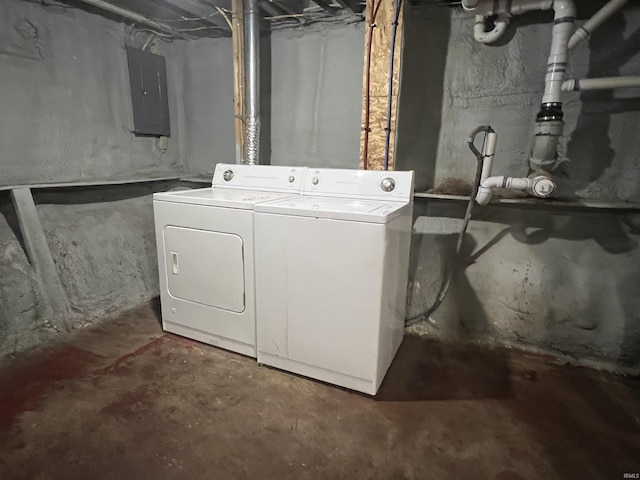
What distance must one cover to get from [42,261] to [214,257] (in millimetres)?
1133

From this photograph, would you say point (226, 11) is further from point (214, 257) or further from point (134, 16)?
point (214, 257)

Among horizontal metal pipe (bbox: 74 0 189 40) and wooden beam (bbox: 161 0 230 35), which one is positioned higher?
wooden beam (bbox: 161 0 230 35)

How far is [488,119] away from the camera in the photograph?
223cm

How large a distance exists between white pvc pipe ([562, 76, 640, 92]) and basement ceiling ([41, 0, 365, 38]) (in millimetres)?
1317

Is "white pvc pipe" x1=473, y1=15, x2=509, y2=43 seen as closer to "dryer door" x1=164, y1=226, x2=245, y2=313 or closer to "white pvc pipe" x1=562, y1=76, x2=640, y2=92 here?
"white pvc pipe" x1=562, y1=76, x2=640, y2=92

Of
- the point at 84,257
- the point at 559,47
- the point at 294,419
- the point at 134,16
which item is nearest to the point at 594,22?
the point at 559,47

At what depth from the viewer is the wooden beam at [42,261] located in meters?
2.12

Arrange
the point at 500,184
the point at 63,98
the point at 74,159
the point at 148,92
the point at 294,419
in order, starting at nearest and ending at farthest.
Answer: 1. the point at 294,419
2. the point at 500,184
3. the point at 63,98
4. the point at 74,159
5. the point at 148,92

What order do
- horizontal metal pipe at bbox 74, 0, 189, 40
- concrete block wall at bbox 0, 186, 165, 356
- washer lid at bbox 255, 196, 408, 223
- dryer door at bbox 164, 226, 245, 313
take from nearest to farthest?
washer lid at bbox 255, 196, 408, 223, dryer door at bbox 164, 226, 245, 313, concrete block wall at bbox 0, 186, 165, 356, horizontal metal pipe at bbox 74, 0, 189, 40

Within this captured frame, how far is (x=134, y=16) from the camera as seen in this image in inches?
101

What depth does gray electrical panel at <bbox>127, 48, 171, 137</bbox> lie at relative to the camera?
2.75 m

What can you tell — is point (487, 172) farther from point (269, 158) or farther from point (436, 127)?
point (269, 158)

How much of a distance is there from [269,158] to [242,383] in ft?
5.78

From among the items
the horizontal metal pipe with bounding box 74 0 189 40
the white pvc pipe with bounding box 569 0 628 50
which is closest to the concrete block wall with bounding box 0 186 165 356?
the horizontal metal pipe with bounding box 74 0 189 40
